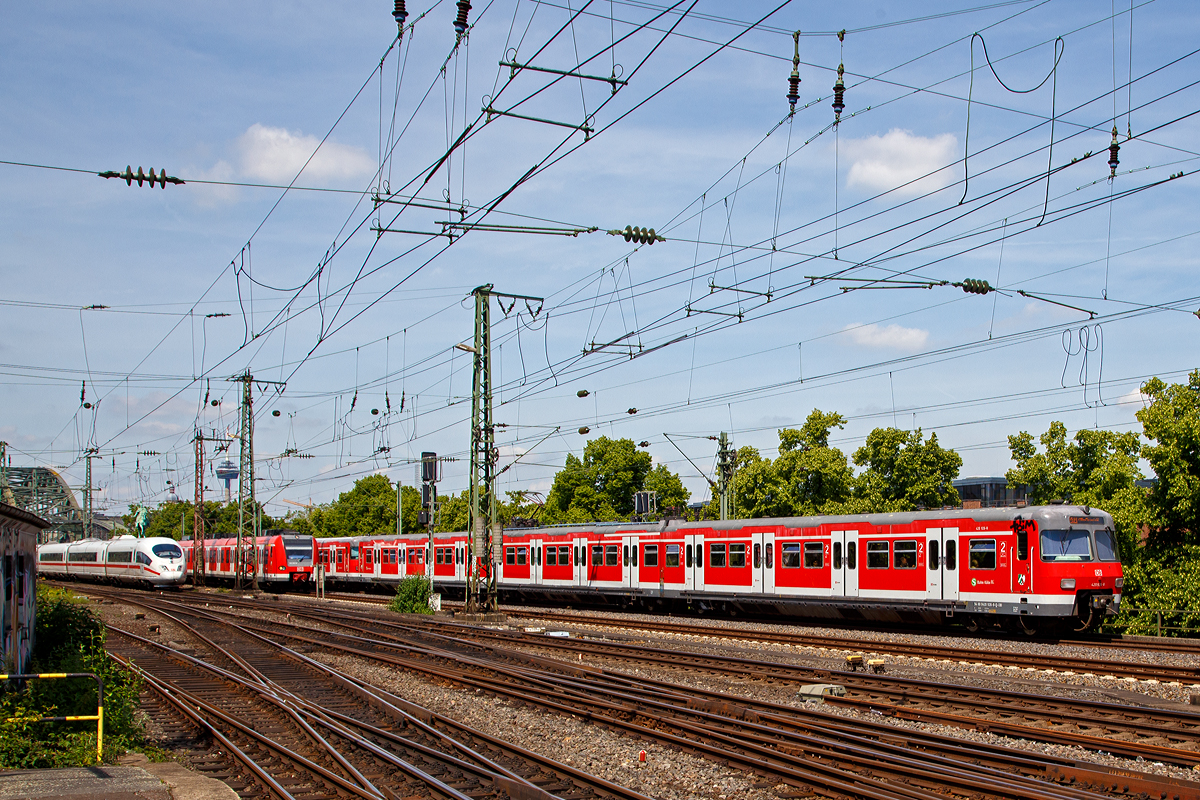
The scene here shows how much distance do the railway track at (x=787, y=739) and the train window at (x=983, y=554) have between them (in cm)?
988

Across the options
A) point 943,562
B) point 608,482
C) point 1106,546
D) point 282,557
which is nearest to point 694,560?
point 943,562

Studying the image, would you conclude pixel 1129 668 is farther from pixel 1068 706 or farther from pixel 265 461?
pixel 265 461

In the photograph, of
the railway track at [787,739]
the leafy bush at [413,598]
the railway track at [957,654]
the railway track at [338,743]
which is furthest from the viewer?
the leafy bush at [413,598]

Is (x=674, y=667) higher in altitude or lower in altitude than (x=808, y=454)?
lower

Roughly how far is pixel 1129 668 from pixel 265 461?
52.7 m

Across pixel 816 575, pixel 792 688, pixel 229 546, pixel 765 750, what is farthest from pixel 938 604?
pixel 229 546

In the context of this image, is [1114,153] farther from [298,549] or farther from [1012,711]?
[298,549]

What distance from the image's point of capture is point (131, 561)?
54250mm

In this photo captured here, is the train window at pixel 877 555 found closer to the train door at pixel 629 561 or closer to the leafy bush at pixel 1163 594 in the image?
the leafy bush at pixel 1163 594

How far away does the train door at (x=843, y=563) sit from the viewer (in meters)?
25.0

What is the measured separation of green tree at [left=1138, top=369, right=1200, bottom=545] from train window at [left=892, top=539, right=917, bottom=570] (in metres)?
6.55

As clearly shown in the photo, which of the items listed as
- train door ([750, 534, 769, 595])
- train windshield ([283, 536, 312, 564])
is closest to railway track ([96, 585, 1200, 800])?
train door ([750, 534, 769, 595])

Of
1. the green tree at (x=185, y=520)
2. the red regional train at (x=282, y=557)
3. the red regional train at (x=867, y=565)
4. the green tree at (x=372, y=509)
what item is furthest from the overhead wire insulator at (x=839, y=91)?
the green tree at (x=185, y=520)

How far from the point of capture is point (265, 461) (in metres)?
60.6
